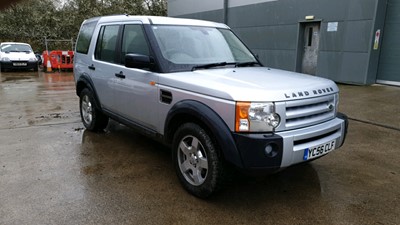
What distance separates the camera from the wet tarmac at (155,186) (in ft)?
10.4

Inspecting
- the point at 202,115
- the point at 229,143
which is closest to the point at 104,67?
the point at 202,115

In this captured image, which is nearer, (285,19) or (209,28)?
(209,28)

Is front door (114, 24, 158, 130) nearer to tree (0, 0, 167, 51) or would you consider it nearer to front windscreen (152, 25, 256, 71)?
front windscreen (152, 25, 256, 71)

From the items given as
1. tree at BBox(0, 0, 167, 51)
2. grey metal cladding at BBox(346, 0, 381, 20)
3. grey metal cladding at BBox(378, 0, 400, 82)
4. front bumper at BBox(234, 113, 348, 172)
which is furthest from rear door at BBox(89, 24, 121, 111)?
tree at BBox(0, 0, 167, 51)

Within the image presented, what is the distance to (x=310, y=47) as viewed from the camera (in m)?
12.2

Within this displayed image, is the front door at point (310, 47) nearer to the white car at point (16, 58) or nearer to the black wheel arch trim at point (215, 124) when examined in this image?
the black wheel arch trim at point (215, 124)

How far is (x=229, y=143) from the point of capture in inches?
118

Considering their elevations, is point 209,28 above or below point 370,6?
below

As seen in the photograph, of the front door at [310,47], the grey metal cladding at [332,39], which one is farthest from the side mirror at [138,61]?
the front door at [310,47]

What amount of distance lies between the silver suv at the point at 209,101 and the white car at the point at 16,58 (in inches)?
521

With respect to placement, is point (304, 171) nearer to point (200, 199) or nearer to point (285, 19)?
point (200, 199)

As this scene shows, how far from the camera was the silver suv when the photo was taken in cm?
299

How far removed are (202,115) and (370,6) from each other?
29.3ft

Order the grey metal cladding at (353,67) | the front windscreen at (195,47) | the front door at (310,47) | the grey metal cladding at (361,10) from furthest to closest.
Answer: the front door at (310,47), the grey metal cladding at (353,67), the grey metal cladding at (361,10), the front windscreen at (195,47)
